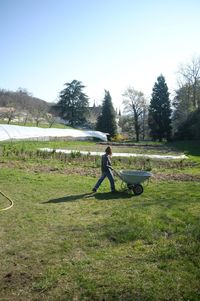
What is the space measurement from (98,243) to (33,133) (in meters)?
34.4

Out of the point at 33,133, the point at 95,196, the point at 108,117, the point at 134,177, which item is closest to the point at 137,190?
the point at 134,177

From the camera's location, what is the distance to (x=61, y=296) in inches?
166

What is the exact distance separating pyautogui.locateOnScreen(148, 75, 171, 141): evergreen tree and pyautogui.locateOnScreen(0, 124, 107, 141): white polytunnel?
32.5 feet

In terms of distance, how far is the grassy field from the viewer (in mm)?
4398

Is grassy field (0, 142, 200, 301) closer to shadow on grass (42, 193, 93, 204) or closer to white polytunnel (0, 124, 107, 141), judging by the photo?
shadow on grass (42, 193, 93, 204)

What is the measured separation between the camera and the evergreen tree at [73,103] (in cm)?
6894

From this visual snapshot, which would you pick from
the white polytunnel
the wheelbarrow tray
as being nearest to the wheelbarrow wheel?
the wheelbarrow tray

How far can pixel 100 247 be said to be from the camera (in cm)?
593

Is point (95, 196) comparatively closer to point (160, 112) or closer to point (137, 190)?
point (137, 190)

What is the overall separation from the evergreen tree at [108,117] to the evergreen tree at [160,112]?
674 centimetres

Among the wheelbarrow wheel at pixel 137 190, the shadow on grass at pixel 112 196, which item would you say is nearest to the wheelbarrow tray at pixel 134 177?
the wheelbarrow wheel at pixel 137 190

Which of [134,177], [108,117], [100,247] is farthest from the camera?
[108,117]

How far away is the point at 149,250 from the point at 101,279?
1369 mm

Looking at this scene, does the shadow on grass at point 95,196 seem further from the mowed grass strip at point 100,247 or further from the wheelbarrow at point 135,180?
the wheelbarrow at point 135,180
